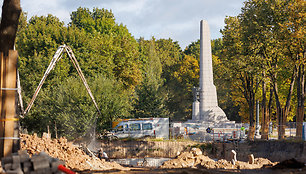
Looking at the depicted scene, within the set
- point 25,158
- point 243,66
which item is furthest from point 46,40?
point 25,158

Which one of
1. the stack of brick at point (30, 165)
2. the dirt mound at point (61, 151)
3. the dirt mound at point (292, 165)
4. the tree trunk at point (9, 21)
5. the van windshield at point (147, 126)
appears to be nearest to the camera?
the stack of brick at point (30, 165)

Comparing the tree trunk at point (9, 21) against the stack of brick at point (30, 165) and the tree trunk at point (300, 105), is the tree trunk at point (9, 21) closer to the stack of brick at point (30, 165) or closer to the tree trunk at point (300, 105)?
the stack of brick at point (30, 165)

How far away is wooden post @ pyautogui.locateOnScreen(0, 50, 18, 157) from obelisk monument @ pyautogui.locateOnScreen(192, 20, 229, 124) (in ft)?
126

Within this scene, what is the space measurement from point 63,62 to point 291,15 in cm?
2581

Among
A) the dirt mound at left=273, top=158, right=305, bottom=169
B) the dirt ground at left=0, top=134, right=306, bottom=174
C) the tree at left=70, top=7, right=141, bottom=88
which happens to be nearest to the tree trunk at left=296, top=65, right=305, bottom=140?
the dirt ground at left=0, top=134, right=306, bottom=174

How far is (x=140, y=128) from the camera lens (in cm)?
4250

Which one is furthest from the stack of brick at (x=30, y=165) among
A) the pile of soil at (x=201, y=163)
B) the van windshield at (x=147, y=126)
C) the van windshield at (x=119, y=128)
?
the van windshield at (x=147, y=126)

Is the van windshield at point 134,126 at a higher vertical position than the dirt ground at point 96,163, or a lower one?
higher

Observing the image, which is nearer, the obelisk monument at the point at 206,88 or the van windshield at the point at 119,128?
the van windshield at the point at 119,128

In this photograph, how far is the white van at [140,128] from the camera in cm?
4206

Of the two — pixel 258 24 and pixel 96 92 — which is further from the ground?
pixel 258 24

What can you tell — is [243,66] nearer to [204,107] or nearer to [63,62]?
[204,107]

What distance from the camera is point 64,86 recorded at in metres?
40.9

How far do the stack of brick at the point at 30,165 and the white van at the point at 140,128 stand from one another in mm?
29877
